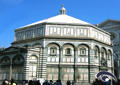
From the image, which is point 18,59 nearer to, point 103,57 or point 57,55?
point 57,55

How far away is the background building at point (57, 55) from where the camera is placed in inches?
1291

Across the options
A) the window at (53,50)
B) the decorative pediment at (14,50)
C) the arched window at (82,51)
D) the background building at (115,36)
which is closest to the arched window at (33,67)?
the decorative pediment at (14,50)

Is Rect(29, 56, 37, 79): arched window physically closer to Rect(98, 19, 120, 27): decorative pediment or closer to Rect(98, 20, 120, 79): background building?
Rect(98, 20, 120, 79): background building

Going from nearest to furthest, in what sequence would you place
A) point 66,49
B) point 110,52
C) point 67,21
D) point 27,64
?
point 27,64 → point 66,49 → point 67,21 → point 110,52

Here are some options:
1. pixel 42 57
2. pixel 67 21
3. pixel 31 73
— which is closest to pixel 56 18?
pixel 67 21

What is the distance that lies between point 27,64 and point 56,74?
4758mm

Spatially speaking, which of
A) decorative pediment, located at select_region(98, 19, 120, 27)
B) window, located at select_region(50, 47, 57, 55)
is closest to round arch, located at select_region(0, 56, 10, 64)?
window, located at select_region(50, 47, 57, 55)

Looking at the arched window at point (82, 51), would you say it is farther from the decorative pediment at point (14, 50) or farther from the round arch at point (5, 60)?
the round arch at point (5, 60)

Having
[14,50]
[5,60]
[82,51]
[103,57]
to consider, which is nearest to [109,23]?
[103,57]

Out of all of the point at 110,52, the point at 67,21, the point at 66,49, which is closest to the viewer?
the point at 66,49

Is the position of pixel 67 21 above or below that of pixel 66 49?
above

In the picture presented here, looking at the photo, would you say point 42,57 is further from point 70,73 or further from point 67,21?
point 67,21

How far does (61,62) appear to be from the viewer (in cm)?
3359

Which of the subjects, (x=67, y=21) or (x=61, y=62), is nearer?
(x=61, y=62)
